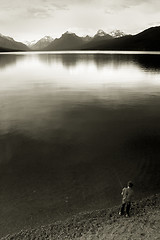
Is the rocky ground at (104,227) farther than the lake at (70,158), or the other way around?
the lake at (70,158)

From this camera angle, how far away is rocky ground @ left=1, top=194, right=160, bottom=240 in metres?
13.1

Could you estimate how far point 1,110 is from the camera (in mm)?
40969

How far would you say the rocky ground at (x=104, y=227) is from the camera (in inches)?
518

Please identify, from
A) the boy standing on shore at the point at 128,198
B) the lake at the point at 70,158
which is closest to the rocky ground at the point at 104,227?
the boy standing on shore at the point at 128,198

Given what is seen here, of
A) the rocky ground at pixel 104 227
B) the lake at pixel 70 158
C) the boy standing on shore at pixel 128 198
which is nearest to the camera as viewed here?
the rocky ground at pixel 104 227

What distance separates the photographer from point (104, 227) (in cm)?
1384

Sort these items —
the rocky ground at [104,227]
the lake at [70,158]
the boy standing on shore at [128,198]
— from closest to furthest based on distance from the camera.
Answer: the rocky ground at [104,227] < the boy standing on shore at [128,198] < the lake at [70,158]

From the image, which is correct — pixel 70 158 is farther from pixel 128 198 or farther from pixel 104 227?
pixel 104 227

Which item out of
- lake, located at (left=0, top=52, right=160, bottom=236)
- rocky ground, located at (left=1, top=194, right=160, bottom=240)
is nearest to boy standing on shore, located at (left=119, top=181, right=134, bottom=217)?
rocky ground, located at (left=1, top=194, right=160, bottom=240)

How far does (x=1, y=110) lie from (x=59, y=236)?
31.7 metres

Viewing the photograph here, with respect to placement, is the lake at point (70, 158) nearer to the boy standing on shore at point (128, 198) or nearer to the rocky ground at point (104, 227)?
the rocky ground at point (104, 227)

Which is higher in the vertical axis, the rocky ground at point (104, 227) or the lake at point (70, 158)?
the lake at point (70, 158)

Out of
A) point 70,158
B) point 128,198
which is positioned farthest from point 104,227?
point 70,158

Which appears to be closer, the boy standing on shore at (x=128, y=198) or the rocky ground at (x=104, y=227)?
the rocky ground at (x=104, y=227)
